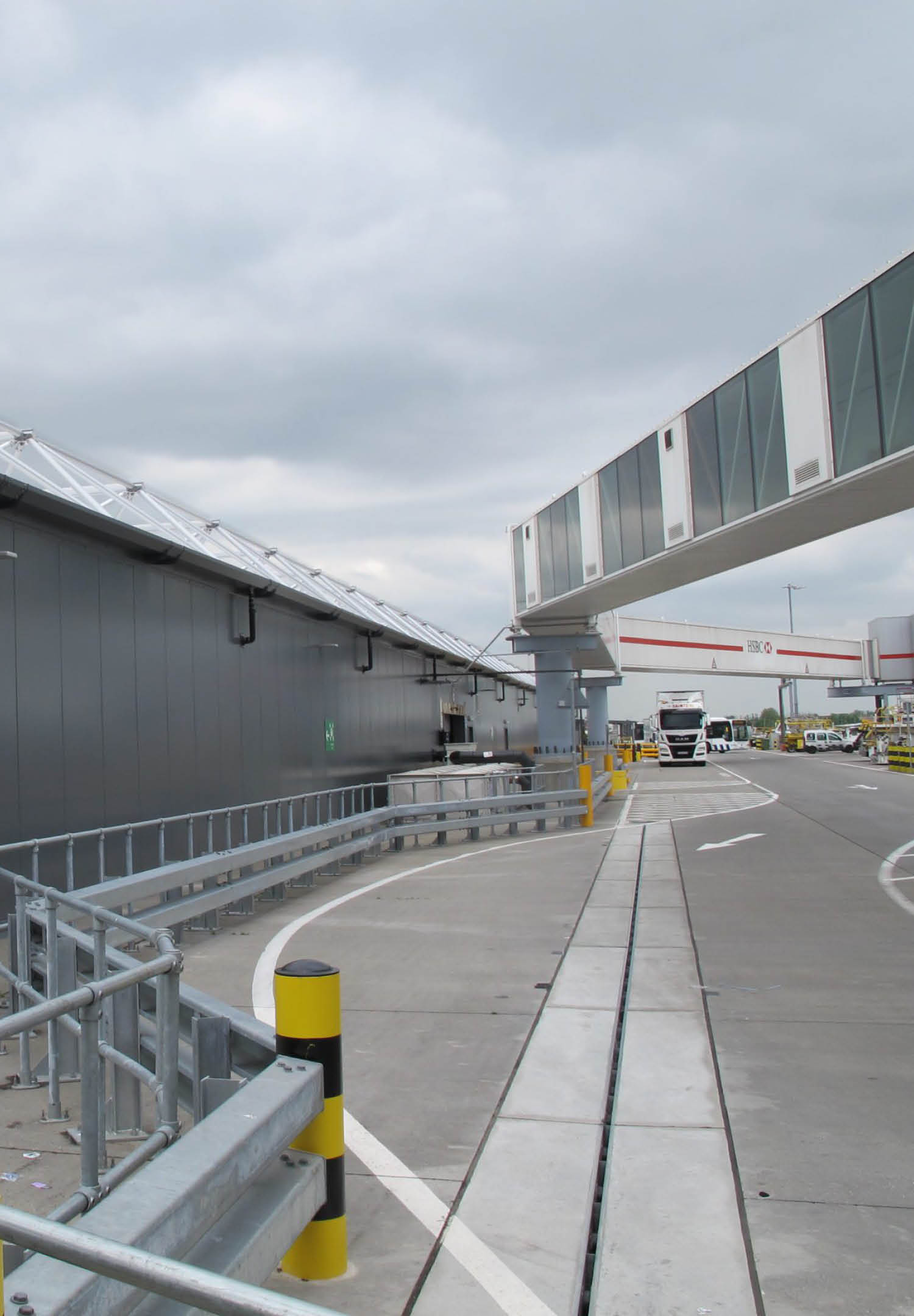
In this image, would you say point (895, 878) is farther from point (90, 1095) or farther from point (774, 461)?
point (90, 1095)

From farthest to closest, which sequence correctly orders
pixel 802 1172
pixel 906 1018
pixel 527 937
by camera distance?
pixel 527 937
pixel 906 1018
pixel 802 1172

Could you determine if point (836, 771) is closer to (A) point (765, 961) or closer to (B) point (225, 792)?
(B) point (225, 792)

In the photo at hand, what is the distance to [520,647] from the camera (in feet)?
108

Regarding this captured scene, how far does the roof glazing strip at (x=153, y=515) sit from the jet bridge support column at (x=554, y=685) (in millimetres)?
7060

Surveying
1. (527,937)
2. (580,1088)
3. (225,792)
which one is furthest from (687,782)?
(580,1088)

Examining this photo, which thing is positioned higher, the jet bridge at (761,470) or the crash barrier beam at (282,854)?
the jet bridge at (761,470)

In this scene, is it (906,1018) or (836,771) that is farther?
(836,771)

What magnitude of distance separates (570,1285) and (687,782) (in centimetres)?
3819

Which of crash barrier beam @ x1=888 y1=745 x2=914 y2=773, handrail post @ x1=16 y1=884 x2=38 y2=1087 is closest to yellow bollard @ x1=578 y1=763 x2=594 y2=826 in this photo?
handrail post @ x1=16 y1=884 x2=38 y2=1087

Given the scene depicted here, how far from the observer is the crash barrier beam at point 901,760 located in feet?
148

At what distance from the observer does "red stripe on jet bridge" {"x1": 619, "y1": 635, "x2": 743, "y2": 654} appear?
6397 centimetres

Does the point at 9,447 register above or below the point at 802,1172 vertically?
above

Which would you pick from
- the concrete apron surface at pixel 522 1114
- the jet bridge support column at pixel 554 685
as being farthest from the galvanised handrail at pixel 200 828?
the jet bridge support column at pixel 554 685

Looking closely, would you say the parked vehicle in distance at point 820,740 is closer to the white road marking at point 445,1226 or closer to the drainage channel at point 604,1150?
the drainage channel at point 604,1150
